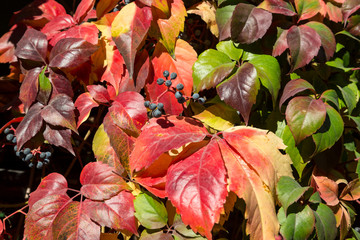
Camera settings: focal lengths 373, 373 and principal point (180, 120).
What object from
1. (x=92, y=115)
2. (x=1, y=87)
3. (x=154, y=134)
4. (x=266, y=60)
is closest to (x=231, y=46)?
(x=266, y=60)

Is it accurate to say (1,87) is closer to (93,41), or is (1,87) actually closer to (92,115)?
(92,115)

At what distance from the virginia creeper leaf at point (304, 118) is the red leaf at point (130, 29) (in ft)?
1.45

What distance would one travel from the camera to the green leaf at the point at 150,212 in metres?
0.95

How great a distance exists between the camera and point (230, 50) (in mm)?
1073

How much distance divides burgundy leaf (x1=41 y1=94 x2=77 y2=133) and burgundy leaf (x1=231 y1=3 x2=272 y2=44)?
49 cm

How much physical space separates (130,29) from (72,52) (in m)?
0.18

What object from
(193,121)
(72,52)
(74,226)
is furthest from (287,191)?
(72,52)

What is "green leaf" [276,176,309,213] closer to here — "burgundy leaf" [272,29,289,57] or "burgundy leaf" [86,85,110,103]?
"burgundy leaf" [272,29,289,57]

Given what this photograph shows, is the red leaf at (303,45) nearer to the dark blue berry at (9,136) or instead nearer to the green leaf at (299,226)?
the green leaf at (299,226)

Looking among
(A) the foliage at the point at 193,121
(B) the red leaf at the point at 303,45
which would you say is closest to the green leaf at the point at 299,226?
(A) the foliage at the point at 193,121

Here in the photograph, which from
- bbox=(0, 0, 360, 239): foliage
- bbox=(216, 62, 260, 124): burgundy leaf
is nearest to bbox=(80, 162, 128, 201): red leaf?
bbox=(0, 0, 360, 239): foliage

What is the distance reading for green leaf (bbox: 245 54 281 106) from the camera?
98 cm

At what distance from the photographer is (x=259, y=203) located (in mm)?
883

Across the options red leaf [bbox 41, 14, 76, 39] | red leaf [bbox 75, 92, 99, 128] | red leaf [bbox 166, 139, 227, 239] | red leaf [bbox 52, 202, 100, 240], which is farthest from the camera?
red leaf [bbox 41, 14, 76, 39]
